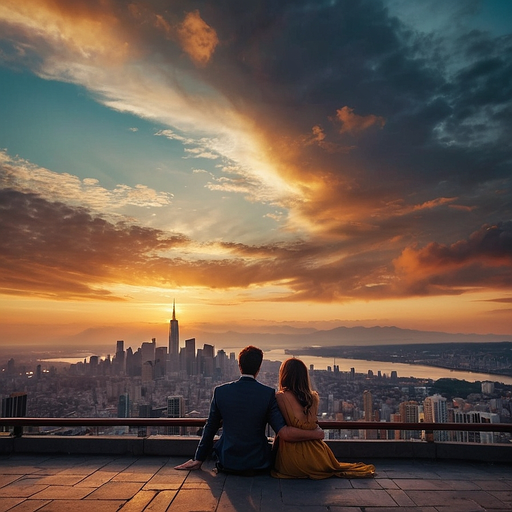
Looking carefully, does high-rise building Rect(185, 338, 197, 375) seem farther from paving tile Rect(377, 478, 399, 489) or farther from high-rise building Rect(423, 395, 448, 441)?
paving tile Rect(377, 478, 399, 489)

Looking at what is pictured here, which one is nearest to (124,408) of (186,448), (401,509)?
(186,448)

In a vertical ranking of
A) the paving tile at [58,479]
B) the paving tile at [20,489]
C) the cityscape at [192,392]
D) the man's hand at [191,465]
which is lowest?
the paving tile at [58,479]

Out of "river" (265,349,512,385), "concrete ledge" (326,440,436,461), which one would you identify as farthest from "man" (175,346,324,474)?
"river" (265,349,512,385)

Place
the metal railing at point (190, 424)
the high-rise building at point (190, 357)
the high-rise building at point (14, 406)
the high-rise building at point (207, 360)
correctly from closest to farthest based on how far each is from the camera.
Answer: the metal railing at point (190, 424)
the high-rise building at point (14, 406)
the high-rise building at point (207, 360)
the high-rise building at point (190, 357)

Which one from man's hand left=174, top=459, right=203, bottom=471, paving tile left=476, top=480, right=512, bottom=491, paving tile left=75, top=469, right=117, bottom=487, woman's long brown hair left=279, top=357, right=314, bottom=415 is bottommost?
paving tile left=476, top=480, right=512, bottom=491

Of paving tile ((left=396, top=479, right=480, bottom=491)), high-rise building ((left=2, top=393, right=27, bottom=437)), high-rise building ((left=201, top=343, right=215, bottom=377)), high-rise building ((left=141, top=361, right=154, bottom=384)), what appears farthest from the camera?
high-rise building ((left=141, top=361, right=154, bottom=384))

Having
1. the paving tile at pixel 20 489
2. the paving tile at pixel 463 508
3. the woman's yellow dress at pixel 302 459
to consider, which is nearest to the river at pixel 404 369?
the woman's yellow dress at pixel 302 459

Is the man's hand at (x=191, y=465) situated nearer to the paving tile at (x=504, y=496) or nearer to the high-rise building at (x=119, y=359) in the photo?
the paving tile at (x=504, y=496)
